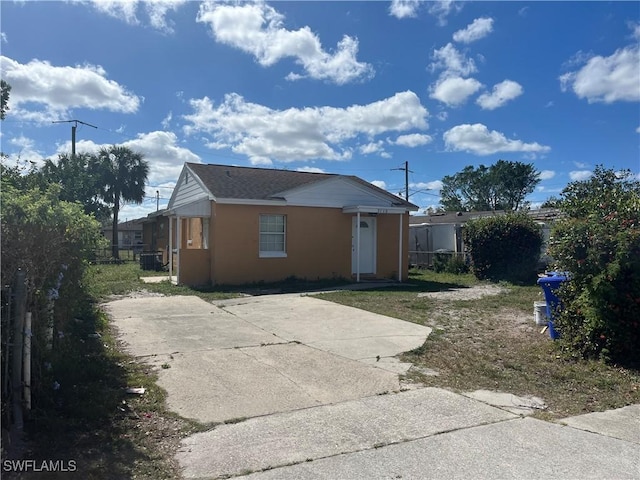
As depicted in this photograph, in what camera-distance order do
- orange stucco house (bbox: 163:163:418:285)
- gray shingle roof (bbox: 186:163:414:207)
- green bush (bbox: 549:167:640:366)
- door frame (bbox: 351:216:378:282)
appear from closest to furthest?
green bush (bbox: 549:167:640:366), orange stucco house (bbox: 163:163:418:285), gray shingle roof (bbox: 186:163:414:207), door frame (bbox: 351:216:378:282)

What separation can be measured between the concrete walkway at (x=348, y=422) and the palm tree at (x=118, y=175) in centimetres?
2969

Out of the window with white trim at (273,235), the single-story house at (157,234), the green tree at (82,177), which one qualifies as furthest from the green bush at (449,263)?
the green tree at (82,177)

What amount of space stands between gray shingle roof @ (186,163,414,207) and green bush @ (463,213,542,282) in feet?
10.1

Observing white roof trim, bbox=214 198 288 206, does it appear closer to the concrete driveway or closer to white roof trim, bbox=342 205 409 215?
white roof trim, bbox=342 205 409 215

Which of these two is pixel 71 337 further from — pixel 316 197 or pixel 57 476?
pixel 316 197

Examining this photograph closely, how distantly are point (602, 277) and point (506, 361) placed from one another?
1629 mm

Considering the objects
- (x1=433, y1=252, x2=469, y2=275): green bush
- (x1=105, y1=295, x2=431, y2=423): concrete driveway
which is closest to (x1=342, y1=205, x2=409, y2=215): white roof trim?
(x1=433, y1=252, x2=469, y2=275): green bush

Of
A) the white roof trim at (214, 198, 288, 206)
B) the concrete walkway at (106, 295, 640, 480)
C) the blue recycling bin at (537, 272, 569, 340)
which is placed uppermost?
the white roof trim at (214, 198, 288, 206)

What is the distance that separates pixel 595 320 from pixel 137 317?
26.0ft

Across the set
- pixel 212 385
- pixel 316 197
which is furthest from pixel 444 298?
pixel 212 385

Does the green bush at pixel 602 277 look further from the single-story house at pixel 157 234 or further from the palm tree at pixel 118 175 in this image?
the palm tree at pixel 118 175

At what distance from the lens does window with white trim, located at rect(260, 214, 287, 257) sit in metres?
16.0

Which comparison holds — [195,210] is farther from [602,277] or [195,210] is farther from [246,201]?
[602,277]

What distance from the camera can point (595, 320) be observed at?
6191 millimetres
